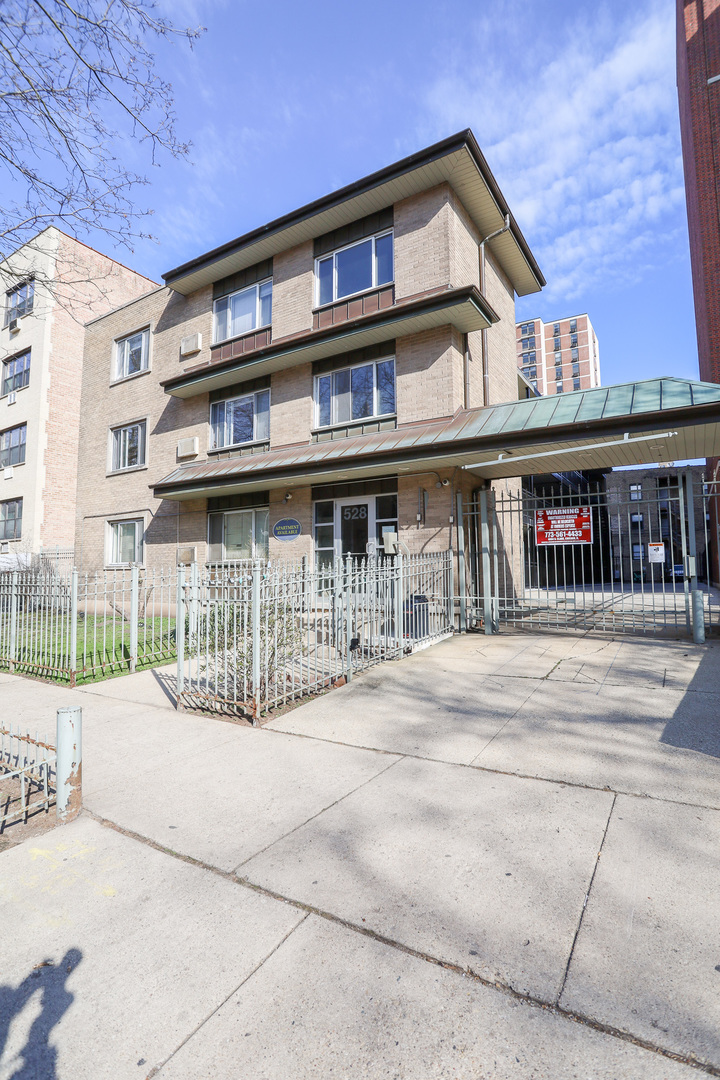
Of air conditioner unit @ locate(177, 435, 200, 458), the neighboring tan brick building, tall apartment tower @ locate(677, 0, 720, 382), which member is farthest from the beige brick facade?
tall apartment tower @ locate(677, 0, 720, 382)

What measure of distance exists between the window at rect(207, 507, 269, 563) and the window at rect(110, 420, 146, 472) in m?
4.62

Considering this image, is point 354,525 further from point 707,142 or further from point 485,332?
point 707,142

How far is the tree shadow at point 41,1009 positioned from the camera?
189cm

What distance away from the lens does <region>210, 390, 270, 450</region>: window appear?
15.6m

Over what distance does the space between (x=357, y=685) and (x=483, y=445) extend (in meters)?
5.48

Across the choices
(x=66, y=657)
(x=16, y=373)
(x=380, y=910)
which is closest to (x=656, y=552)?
(x=66, y=657)

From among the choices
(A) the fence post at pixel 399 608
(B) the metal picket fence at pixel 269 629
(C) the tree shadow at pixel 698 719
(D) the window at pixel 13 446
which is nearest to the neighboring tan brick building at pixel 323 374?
(A) the fence post at pixel 399 608

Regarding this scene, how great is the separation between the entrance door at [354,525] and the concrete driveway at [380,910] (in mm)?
8137

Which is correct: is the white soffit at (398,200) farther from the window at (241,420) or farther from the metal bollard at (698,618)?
the metal bollard at (698,618)

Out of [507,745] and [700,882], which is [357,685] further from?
[700,882]

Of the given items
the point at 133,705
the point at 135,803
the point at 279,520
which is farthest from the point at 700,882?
the point at 279,520

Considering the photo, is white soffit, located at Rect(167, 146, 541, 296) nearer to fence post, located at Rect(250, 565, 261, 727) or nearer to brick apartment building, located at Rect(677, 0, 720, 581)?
brick apartment building, located at Rect(677, 0, 720, 581)

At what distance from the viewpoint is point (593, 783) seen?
13.1 feet

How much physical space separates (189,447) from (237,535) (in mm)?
3511
